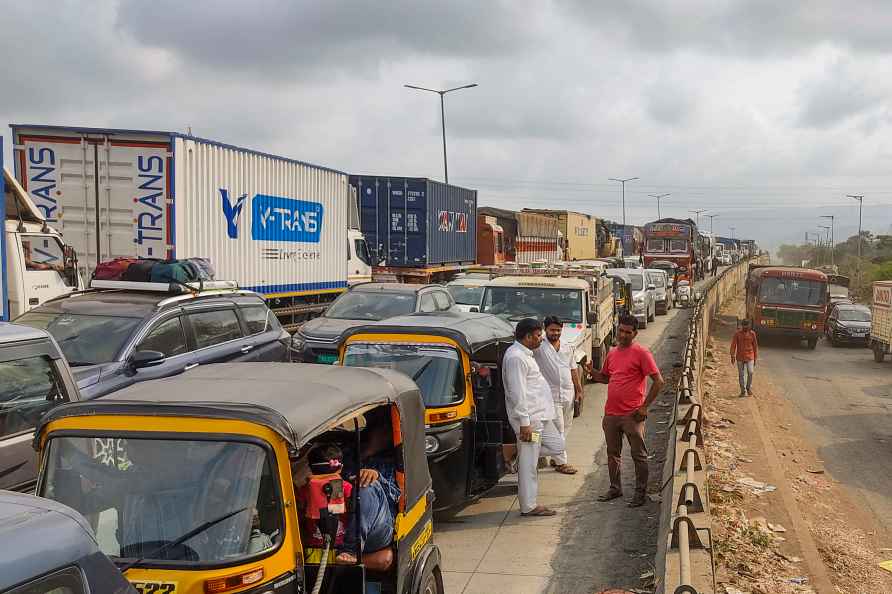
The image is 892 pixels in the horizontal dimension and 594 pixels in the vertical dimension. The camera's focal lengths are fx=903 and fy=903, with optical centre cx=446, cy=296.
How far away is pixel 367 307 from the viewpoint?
50.6 feet

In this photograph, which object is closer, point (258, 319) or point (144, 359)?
point (144, 359)

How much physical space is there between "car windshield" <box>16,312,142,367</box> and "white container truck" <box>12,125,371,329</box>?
637 centimetres

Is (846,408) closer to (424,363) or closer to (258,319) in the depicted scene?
(258,319)

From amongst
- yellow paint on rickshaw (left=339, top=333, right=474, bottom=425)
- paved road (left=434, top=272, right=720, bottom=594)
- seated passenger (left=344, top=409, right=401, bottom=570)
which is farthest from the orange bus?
seated passenger (left=344, top=409, right=401, bottom=570)

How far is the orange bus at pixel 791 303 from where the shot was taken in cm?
2956

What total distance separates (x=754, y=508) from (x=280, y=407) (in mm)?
8812

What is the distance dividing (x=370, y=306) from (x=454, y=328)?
7089 mm

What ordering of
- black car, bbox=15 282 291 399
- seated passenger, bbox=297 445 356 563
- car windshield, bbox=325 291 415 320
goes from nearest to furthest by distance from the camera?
seated passenger, bbox=297 445 356 563, black car, bbox=15 282 291 399, car windshield, bbox=325 291 415 320

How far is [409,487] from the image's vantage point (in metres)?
5.03

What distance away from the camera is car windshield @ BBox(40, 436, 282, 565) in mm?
3664

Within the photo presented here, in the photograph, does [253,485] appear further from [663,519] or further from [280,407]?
[663,519]

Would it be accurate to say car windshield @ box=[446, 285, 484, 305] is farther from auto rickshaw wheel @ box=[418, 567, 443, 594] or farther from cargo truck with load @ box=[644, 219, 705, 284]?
cargo truck with load @ box=[644, 219, 705, 284]

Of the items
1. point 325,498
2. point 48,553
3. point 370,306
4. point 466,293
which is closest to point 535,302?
point 370,306

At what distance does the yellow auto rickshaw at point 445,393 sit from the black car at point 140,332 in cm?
209
